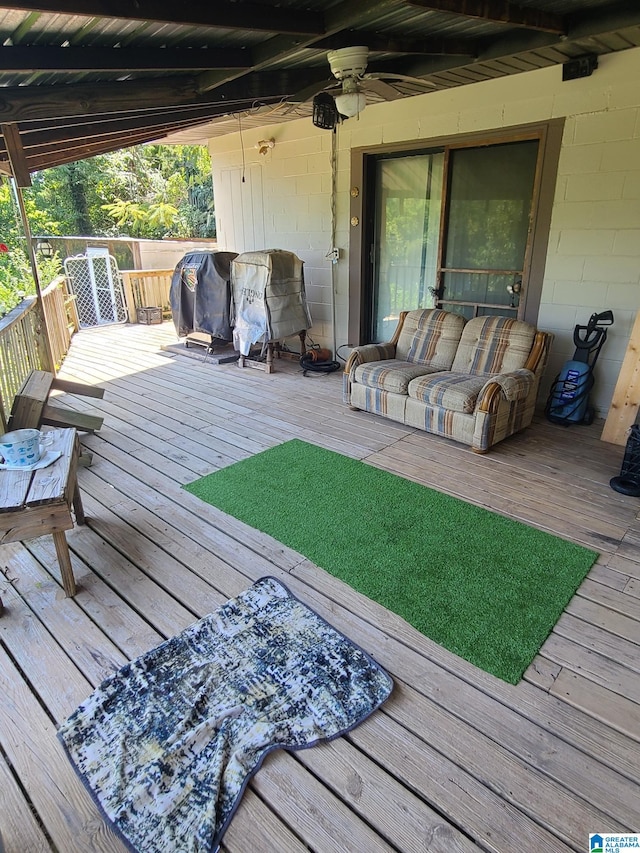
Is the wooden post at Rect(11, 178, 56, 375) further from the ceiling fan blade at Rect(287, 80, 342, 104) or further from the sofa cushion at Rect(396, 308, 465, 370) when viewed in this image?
the sofa cushion at Rect(396, 308, 465, 370)

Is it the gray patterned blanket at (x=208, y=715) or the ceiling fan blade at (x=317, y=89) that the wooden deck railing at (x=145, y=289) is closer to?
the ceiling fan blade at (x=317, y=89)

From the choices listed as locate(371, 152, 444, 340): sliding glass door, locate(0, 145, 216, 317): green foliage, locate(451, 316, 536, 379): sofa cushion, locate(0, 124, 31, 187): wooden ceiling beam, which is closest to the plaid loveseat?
locate(451, 316, 536, 379): sofa cushion

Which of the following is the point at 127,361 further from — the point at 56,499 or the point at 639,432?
the point at 639,432

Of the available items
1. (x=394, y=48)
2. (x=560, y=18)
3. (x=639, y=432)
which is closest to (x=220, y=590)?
(x=639, y=432)

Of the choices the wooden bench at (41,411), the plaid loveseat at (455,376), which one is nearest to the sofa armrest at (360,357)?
the plaid loveseat at (455,376)

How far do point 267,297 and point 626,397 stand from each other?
135 inches

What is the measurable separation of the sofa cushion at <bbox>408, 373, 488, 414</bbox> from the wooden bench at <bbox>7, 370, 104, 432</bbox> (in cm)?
243

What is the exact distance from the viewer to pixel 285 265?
17.8ft

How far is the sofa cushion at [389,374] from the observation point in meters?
4.03

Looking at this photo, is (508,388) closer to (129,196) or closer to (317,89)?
(317,89)

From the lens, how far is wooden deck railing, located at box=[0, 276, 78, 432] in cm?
363

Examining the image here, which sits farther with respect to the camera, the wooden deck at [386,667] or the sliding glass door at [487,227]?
the sliding glass door at [487,227]

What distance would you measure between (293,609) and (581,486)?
208 cm

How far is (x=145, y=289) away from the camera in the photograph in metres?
8.72
